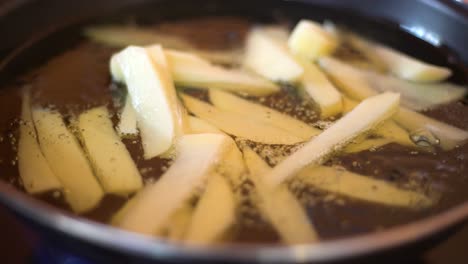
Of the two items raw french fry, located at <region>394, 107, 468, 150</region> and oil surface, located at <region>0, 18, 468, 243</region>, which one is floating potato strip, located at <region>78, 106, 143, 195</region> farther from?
raw french fry, located at <region>394, 107, 468, 150</region>

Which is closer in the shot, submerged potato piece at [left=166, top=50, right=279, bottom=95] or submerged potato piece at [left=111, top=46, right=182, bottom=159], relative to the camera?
submerged potato piece at [left=111, top=46, right=182, bottom=159]

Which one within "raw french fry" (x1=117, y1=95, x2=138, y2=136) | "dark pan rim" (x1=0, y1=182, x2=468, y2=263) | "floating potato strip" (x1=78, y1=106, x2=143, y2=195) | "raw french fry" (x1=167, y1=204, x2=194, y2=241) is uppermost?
"dark pan rim" (x1=0, y1=182, x2=468, y2=263)

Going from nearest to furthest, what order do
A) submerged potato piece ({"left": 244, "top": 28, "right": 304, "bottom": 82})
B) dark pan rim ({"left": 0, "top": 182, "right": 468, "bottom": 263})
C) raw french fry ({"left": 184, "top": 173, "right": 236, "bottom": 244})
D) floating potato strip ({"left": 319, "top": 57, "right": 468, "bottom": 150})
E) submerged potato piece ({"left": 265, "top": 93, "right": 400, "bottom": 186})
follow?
dark pan rim ({"left": 0, "top": 182, "right": 468, "bottom": 263})
raw french fry ({"left": 184, "top": 173, "right": 236, "bottom": 244})
submerged potato piece ({"left": 265, "top": 93, "right": 400, "bottom": 186})
floating potato strip ({"left": 319, "top": 57, "right": 468, "bottom": 150})
submerged potato piece ({"left": 244, "top": 28, "right": 304, "bottom": 82})

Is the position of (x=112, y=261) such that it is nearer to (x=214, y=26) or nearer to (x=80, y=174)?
(x=80, y=174)

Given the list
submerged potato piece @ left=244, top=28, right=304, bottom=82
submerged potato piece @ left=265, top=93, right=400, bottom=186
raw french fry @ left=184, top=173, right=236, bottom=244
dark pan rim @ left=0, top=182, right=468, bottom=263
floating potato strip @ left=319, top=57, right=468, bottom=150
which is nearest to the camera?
dark pan rim @ left=0, top=182, right=468, bottom=263

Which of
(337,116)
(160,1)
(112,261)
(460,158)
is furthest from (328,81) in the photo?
(112,261)

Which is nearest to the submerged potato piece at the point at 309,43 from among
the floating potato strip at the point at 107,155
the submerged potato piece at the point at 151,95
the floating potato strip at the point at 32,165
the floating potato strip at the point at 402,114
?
the floating potato strip at the point at 402,114

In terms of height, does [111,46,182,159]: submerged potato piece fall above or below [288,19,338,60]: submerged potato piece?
below

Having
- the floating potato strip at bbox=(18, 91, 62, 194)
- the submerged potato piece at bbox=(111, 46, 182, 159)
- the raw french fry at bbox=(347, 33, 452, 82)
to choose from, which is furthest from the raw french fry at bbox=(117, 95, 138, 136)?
the raw french fry at bbox=(347, 33, 452, 82)
